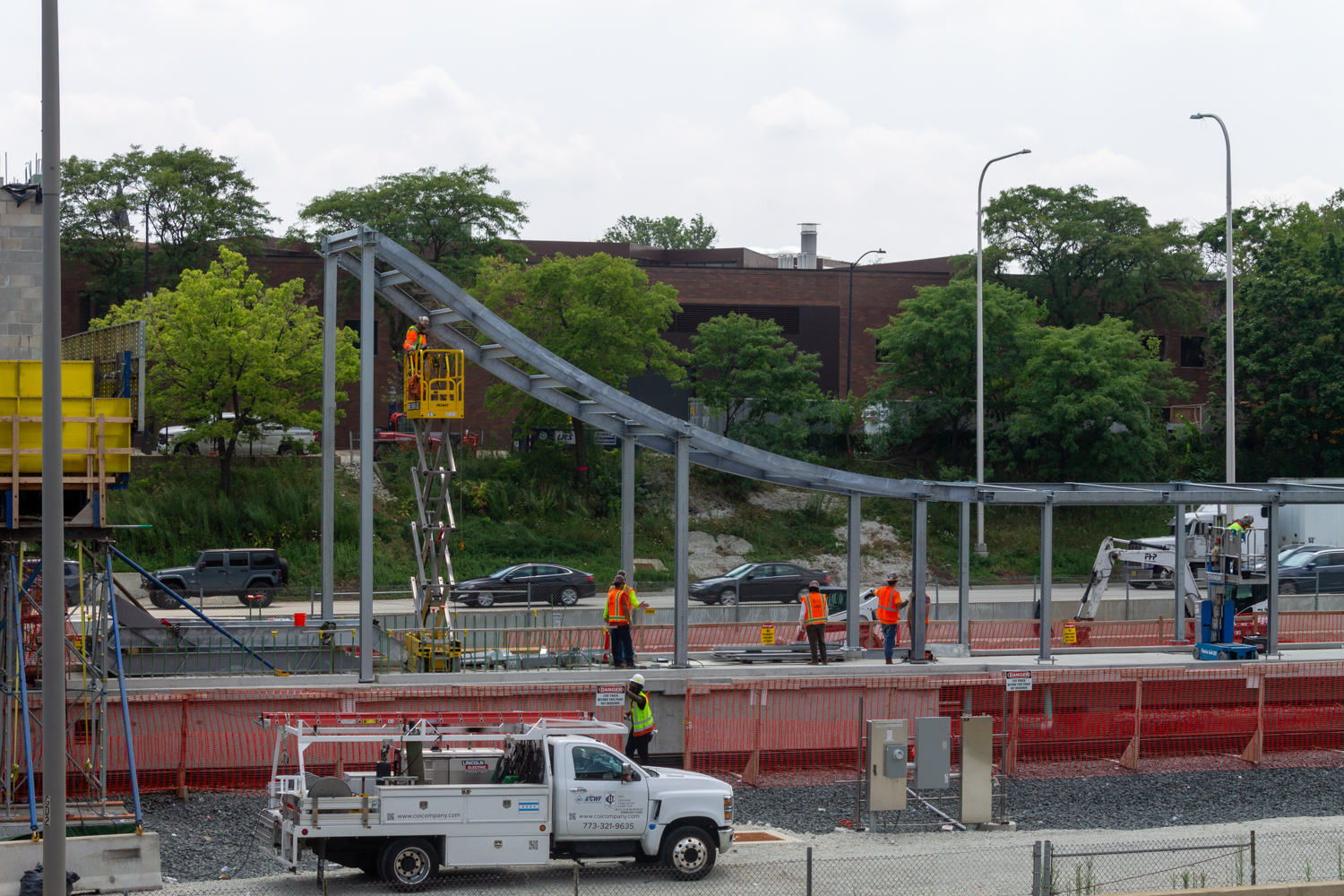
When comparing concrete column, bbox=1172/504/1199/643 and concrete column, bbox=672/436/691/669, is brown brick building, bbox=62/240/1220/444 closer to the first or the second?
concrete column, bbox=1172/504/1199/643

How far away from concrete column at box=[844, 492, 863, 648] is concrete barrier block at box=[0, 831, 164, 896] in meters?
12.2

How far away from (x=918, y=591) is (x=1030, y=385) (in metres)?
31.8

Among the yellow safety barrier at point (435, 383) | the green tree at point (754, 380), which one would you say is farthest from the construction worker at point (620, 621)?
the green tree at point (754, 380)

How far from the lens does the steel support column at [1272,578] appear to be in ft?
77.3

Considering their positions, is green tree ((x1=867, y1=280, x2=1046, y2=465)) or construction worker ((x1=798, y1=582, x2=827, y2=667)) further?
green tree ((x1=867, y1=280, x2=1046, y2=465))

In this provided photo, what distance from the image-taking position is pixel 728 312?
58.1 meters

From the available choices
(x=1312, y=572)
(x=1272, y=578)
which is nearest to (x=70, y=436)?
(x=1272, y=578)

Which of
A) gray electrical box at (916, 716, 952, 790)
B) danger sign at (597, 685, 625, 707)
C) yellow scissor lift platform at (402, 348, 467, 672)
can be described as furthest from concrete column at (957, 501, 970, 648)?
yellow scissor lift platform at (402, 348, 467, 672)

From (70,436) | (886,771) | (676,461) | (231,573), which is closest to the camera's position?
(70,436)

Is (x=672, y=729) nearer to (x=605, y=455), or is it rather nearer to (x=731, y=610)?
(x=731, y=610)

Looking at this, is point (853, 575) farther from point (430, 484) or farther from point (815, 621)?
point (430, 484)

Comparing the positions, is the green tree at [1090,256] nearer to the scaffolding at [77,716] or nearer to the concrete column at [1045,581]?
the concrete column at [1045,581]

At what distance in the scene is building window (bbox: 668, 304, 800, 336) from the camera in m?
58.6

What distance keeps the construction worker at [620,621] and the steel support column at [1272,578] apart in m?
11.3
